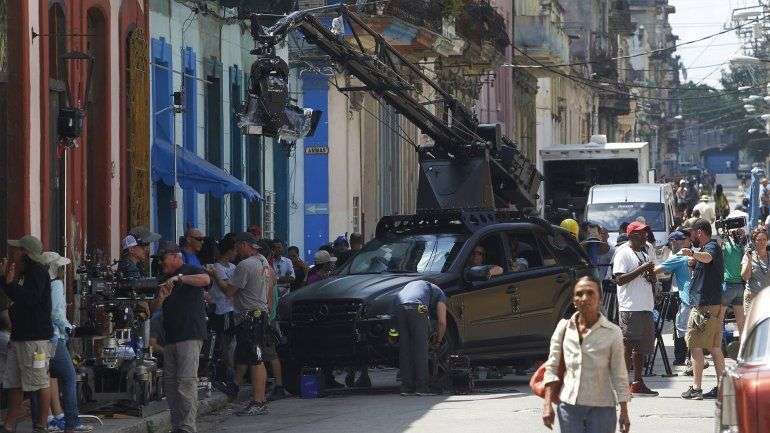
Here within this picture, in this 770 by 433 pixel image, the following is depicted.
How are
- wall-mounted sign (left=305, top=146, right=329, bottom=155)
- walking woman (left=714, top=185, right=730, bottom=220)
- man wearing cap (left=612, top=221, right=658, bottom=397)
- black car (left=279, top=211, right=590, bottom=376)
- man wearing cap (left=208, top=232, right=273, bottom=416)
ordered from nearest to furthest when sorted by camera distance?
1. man wearing cap (left=208, top=232, right=273, bottom=416)
2. man wearing cap (left=612, top=221, right=658, bottom=397)
3. black car (left=279, top=211, right=590, bottom=376)
4. wall-mounted sign (left=305, top=146, right=329, bottom=155)
5. walking woman (left=714, top=185, right=730, bottom=220)

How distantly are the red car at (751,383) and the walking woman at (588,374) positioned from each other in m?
0.64

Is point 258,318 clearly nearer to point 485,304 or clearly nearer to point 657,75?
point 485,304

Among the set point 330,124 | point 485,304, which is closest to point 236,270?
point 485,304

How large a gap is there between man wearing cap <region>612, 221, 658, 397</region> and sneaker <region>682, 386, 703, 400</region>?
46 centimetres

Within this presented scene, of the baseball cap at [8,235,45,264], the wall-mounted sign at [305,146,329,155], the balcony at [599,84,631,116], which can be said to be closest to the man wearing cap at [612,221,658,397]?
the baseball cap at [8,235,45,264]

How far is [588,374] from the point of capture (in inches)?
441

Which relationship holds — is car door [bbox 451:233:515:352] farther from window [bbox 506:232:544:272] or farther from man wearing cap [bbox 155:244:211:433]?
man wearing cap [bbox 155:244:211:433]

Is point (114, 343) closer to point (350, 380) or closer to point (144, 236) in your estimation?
point (144, 236)

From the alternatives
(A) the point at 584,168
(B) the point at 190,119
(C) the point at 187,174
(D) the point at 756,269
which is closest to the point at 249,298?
(D) the point at 756,269

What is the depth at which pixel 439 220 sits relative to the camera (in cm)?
2259

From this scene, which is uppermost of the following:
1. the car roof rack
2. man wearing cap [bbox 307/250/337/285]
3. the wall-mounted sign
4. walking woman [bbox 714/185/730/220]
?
the wall-mounted sign

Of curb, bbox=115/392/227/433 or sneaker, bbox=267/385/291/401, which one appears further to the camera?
sneaker, bbox=267/385/291/401

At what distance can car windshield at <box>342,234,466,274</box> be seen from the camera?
862 inches

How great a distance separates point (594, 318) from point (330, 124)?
27.0 metres
